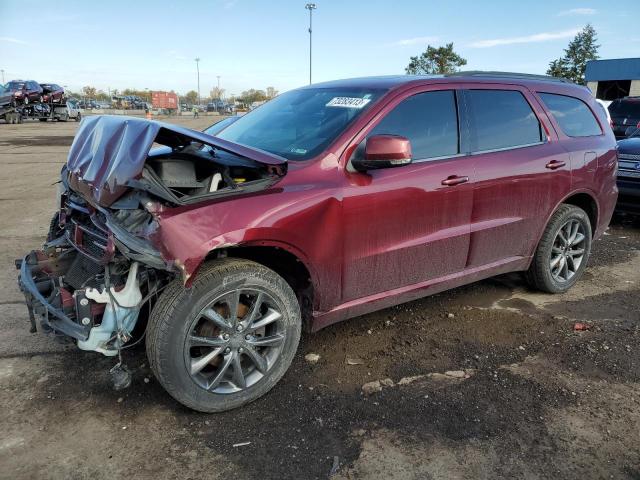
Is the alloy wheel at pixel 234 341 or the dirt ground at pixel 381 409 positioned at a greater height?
the alloy wheel at pixel 234 341

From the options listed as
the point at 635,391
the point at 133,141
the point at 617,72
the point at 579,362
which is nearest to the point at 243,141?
the point at 133,141

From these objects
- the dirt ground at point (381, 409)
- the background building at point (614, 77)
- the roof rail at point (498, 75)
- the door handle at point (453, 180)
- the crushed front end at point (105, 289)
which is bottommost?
the dirt ground at point (381, 409)

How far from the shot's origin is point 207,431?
108 inches

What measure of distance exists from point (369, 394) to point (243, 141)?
1.95 metres

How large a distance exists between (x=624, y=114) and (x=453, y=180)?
1063 centimetres

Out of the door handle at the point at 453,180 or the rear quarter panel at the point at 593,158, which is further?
the rear quarter panel at the point at 593,158

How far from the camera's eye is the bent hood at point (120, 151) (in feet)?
8.62

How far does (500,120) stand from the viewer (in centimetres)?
398

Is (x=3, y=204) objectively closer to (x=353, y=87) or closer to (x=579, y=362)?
(x=353, y=87)

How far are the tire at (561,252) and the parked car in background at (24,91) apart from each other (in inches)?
1271

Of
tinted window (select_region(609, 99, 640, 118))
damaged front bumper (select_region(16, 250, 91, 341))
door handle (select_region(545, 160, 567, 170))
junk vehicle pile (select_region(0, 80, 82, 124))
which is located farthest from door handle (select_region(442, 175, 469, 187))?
junk vehicle pile (select_region(0, 80, 82, 124))

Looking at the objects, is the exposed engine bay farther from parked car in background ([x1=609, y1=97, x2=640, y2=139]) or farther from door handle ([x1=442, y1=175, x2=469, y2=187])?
parked car in background ([x1=609, y1=97, x2=640, y2=139])

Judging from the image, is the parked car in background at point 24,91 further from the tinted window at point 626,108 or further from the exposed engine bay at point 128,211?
the exposed engine bay at point 128,211

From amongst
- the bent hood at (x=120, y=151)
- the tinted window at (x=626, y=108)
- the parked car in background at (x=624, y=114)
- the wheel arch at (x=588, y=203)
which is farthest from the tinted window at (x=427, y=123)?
the tinted window at (x=626, y=108)
